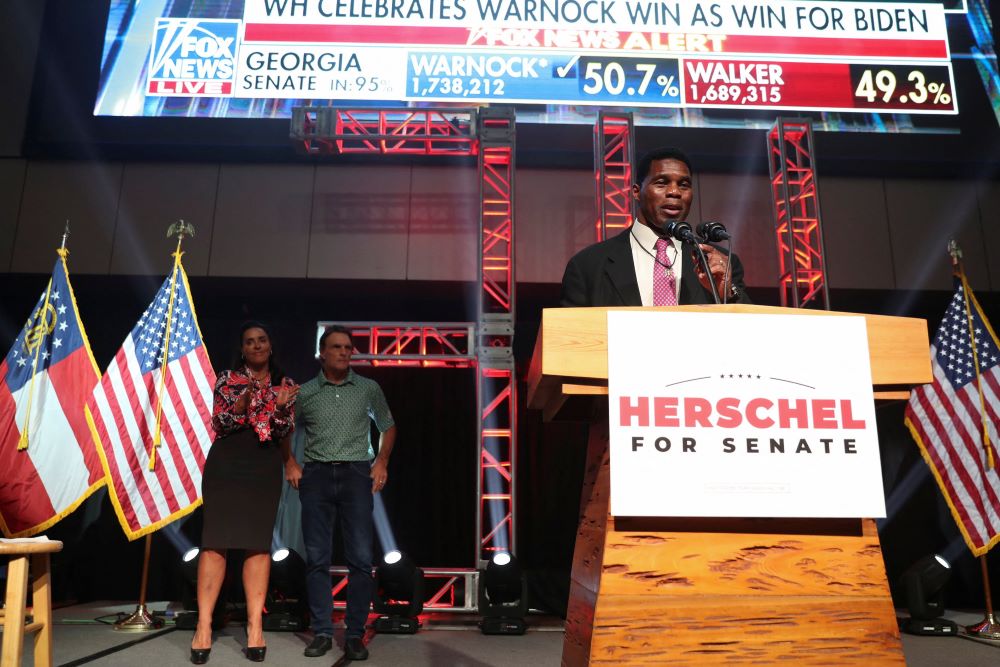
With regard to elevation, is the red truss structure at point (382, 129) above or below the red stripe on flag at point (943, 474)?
above

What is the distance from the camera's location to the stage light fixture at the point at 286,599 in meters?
4.11

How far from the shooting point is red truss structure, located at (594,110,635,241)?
206 inches

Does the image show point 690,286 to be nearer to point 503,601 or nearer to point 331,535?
point 331,535

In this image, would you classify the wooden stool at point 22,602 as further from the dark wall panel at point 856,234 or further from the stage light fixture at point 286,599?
the dark wall panel at point 856,234

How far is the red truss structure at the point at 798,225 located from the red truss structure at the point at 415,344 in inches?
92.8

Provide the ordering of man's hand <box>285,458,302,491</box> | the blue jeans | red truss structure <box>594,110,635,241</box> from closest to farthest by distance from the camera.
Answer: the blue jeans, man's hand <box>285,458,302,491</box>, red truss structure <box>594,110,635,241</box>

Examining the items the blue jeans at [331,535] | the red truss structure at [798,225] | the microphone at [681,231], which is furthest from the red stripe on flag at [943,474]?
the microphone at [681,231]

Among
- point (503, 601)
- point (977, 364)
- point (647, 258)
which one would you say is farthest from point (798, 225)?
point (647, 258)

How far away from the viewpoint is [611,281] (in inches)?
70.6

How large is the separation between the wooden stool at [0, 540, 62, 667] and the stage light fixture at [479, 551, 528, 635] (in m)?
2.44

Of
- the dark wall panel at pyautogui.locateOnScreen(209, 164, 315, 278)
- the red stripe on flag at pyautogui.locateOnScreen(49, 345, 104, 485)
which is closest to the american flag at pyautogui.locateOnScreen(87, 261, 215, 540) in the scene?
the red stripe on flag at pyautogui.locateOnScreen(49, 345, 104, 485)

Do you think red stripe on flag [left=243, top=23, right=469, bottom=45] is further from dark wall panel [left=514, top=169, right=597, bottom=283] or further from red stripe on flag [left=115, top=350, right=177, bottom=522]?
red stripe on flag [left=115, top=350, right=177, bottom=522]

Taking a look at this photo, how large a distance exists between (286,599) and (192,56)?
4126mm

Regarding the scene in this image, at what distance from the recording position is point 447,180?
20.1 ft
